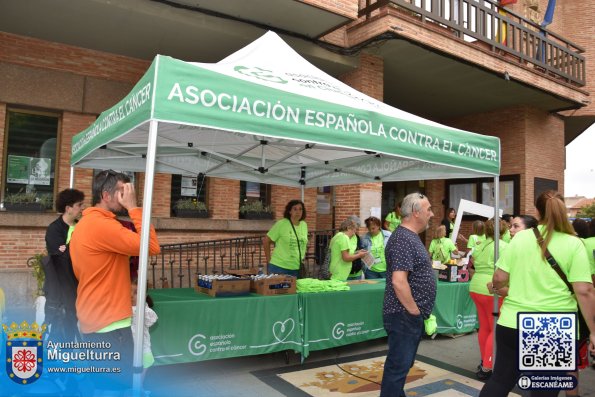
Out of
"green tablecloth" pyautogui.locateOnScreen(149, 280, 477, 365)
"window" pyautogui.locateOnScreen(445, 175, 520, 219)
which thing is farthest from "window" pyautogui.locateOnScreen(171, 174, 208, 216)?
"window" pyautogui.locateOnScreen(445, 175, 520, 219)

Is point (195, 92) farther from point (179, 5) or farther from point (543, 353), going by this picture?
point (179, 5)

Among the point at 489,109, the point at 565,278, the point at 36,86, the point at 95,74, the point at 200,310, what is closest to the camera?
the point at 565,278

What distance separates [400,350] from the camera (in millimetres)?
3260

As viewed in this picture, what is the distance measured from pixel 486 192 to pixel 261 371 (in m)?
11.3

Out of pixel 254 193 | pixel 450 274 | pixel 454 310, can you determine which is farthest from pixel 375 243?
pixel 254 193

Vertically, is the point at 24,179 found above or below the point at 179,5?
below

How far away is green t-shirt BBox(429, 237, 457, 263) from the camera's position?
748 centimetres

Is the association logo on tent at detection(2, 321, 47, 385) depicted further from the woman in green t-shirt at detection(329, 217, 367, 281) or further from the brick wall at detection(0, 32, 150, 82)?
the brick wall at detection(0, 32, 150, 82)

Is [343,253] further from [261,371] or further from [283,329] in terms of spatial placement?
[261,371]

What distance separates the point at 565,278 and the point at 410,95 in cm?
1046

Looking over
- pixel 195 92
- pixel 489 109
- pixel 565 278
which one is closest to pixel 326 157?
pixel 195 92

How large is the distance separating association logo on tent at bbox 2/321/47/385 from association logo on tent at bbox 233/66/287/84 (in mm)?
2555

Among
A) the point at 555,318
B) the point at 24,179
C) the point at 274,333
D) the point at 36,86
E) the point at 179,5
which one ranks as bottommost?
the point at 274,333

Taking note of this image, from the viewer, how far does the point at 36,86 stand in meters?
8.33
